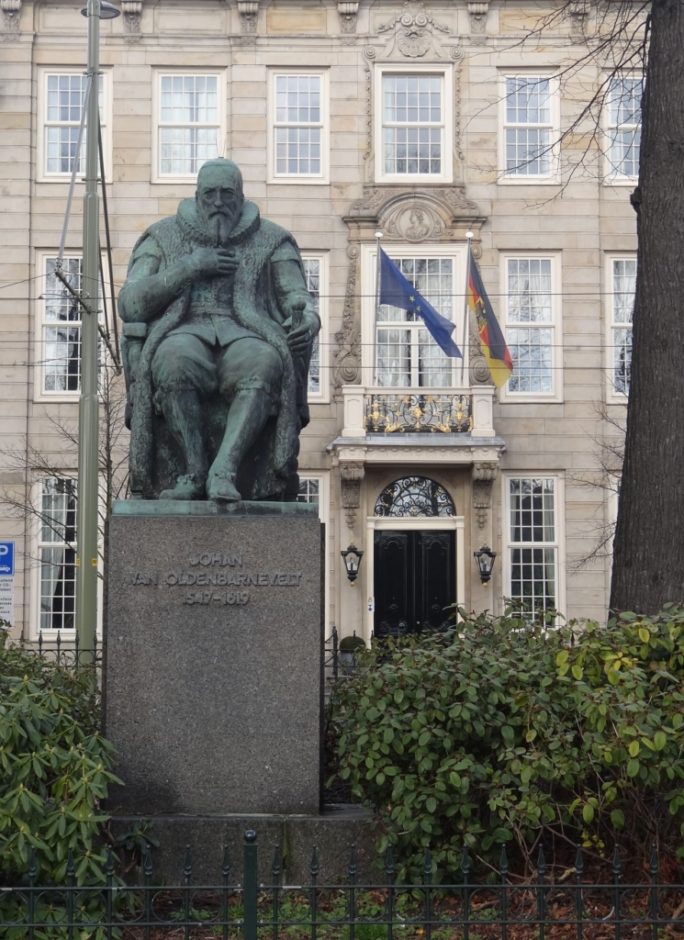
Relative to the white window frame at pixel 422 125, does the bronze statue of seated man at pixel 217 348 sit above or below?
below

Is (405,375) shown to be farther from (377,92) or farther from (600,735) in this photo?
(600,735)

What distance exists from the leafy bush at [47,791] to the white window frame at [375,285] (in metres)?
22.5

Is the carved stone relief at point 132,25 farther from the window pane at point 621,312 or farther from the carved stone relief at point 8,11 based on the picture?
the window pane at point 621,312

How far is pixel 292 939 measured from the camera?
653cm

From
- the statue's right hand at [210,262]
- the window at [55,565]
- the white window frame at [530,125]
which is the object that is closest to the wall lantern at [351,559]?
the window at [55,565]

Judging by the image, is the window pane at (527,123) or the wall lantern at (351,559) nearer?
the wall lantern at (351,559)

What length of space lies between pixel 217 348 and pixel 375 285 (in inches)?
839

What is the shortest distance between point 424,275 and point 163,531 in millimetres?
22432

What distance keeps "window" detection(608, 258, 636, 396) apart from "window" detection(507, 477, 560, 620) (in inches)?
108

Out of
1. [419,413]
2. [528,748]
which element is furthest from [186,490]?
[419,413]

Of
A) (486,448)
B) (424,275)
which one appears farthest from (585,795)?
(424,275)

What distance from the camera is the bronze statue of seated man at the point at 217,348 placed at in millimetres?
8094

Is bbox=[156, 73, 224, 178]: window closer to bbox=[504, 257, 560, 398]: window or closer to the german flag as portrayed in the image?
bbox=[504, 257, 560, 398]: window

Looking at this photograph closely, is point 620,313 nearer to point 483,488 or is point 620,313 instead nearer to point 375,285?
point 483,488
